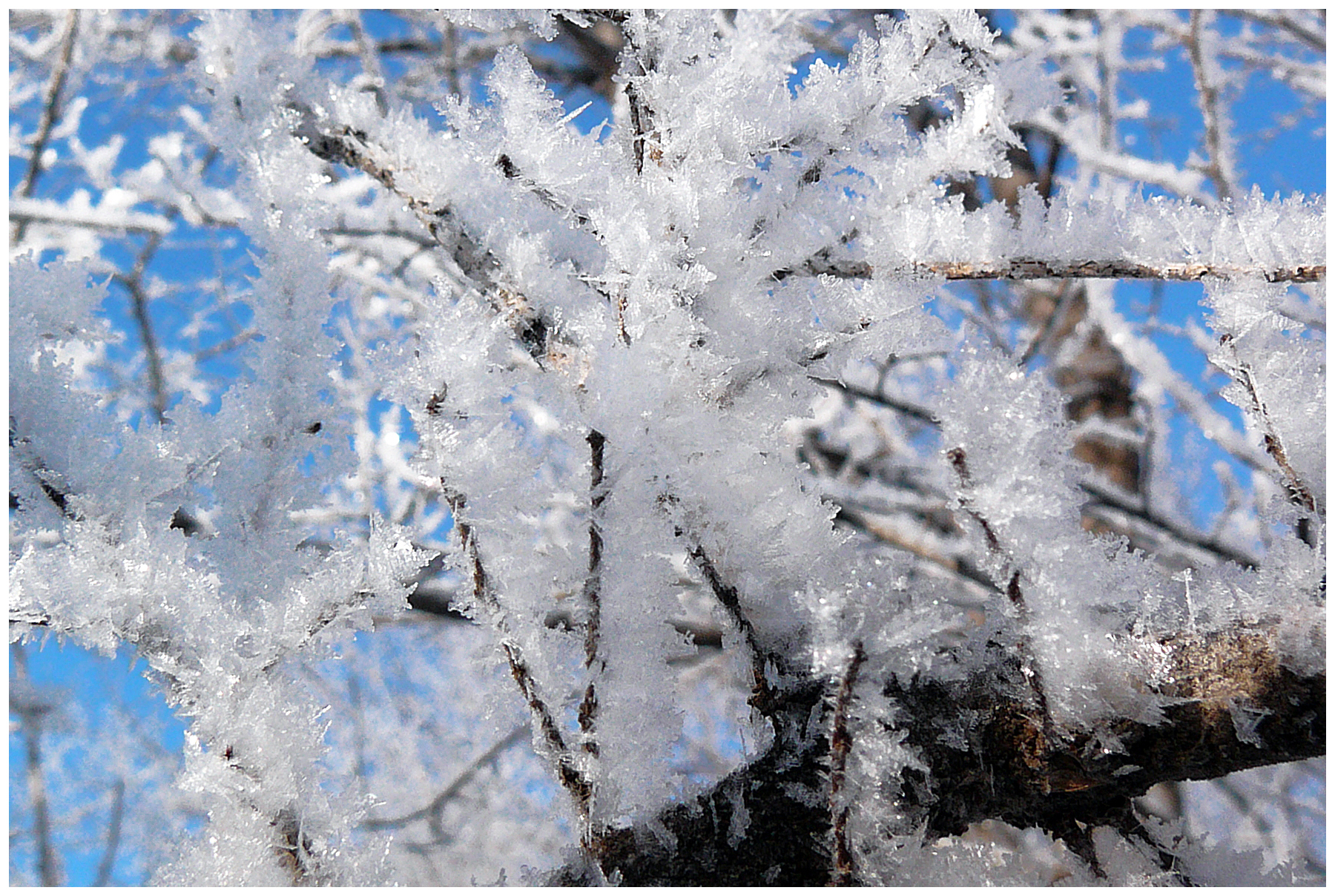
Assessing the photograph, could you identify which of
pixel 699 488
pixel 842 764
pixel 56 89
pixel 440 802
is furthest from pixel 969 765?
pixel 440 802

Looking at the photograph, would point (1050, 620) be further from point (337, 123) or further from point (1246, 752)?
point (337, 123)

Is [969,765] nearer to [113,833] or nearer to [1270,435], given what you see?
[1270,435]

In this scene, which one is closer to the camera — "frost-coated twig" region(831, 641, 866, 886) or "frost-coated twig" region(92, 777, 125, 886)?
"frost-coated twig" region(831, 641, 866, 886)

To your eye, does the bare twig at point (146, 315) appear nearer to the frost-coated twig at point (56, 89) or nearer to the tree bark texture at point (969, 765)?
the frost-coated twig at point (56, 89)

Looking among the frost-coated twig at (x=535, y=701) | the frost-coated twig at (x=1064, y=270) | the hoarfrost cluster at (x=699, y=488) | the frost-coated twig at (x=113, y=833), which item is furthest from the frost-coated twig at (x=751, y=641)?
the frost-coated twig at (x=113, y=833)

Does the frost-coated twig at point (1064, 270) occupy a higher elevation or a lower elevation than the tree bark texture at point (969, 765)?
higher

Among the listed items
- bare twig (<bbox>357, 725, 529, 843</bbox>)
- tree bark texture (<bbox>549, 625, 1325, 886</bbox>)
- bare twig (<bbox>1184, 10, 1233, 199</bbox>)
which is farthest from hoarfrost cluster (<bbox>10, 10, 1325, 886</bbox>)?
bare twig (<bbox>357, 725, 529, 843</bbox>)

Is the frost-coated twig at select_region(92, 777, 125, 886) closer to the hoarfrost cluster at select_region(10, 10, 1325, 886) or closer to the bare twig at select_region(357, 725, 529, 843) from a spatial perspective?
the bare twig at select_region(357, 725, 529, 843)

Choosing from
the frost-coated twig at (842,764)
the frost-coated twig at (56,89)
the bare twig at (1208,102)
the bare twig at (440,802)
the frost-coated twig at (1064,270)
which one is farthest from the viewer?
the bare twig at (440,802)

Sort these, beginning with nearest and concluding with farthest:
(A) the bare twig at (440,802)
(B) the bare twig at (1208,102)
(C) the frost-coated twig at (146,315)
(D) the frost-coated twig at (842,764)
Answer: (D) the frost-coated twig at (842,764)
(C) the frost-coated twig at (146,315)
(B) the bare twig at (1208,102)
(A) the bare twig at (440,802)
